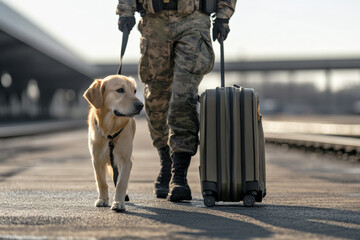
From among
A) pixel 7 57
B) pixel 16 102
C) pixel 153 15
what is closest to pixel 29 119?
pixel 16 102

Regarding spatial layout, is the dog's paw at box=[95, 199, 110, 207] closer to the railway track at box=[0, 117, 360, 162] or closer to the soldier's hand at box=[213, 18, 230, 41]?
the soldier's hand at box=[213, 18, 230, 41]

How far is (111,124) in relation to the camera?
18.5 ft

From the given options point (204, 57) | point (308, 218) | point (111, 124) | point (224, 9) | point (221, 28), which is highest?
point (224, 9)

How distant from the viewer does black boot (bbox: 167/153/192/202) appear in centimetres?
591

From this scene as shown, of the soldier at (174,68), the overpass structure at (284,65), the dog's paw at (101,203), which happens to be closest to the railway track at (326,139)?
the soldier at (174,68)

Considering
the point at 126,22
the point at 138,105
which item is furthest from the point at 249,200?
the point at 126,22

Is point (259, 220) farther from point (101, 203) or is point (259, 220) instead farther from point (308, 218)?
point (101, 203)

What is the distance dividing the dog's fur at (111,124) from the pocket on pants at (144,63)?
0.54 m

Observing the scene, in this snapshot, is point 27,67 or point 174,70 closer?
point 174,70

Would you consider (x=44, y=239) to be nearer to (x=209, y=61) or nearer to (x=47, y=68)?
(x=209, y=61)

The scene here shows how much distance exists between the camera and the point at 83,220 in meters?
4.74

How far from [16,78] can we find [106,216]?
154 ft

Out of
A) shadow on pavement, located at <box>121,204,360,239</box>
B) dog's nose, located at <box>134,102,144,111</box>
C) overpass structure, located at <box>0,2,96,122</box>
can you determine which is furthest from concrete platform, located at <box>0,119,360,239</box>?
overpass structure, located at <box>0,2,96,122</box>

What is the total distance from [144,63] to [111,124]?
3.14 ft
